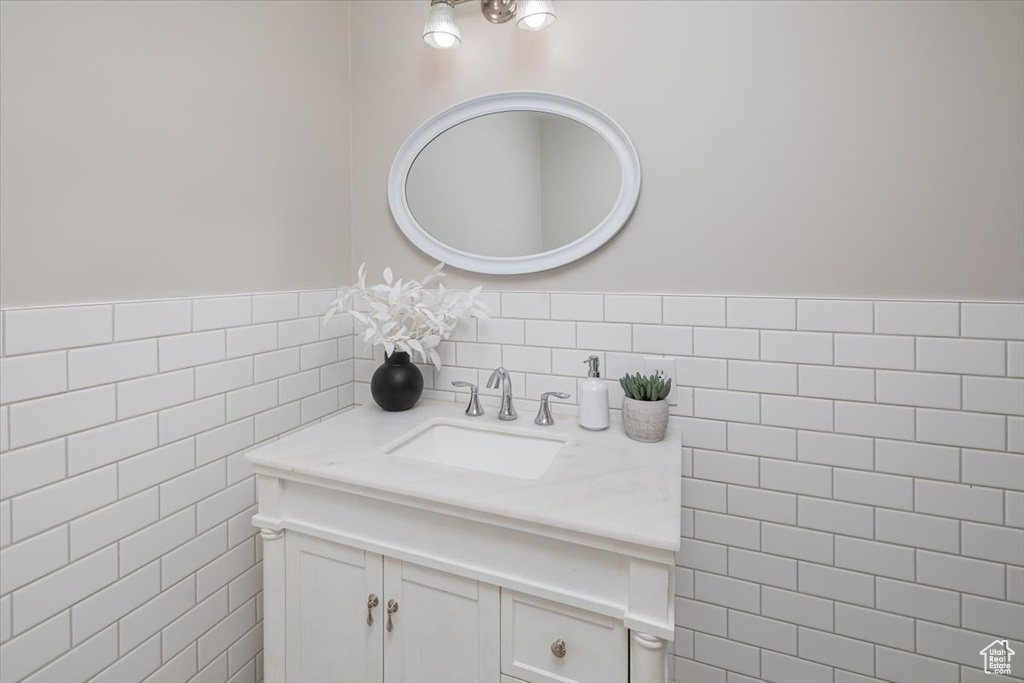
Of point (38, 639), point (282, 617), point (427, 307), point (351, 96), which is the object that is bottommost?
point (282, 617)

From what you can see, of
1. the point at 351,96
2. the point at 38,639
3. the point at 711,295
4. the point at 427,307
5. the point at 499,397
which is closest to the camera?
the point at 38,639

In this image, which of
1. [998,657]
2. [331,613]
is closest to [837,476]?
[998,657]

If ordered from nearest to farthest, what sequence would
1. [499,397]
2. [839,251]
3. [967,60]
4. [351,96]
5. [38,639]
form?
[38,639], [967,60], [839,251], [499,397], [351,96]

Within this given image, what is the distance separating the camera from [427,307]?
140 cm

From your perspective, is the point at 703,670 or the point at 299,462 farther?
the point at 703,670

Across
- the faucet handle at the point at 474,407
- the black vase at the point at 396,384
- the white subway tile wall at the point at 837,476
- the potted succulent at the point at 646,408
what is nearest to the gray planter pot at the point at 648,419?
the potted succulent at the point at 646,408

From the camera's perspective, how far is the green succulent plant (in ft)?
3.94

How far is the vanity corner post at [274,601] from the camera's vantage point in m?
1.12

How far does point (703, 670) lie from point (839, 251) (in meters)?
1.18

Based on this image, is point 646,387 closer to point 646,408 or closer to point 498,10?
point 646,408

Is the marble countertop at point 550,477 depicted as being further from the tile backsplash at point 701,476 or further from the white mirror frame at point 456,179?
the white mirror frame at point 456,179

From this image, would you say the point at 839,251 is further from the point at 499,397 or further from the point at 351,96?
the point at 351,96

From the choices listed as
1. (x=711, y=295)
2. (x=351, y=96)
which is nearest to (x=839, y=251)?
(x=711, y=295)

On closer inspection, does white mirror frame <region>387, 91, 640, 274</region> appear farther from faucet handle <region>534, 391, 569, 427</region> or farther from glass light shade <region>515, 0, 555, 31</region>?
faucet handle <region>534, 391, 569, 427</region>
